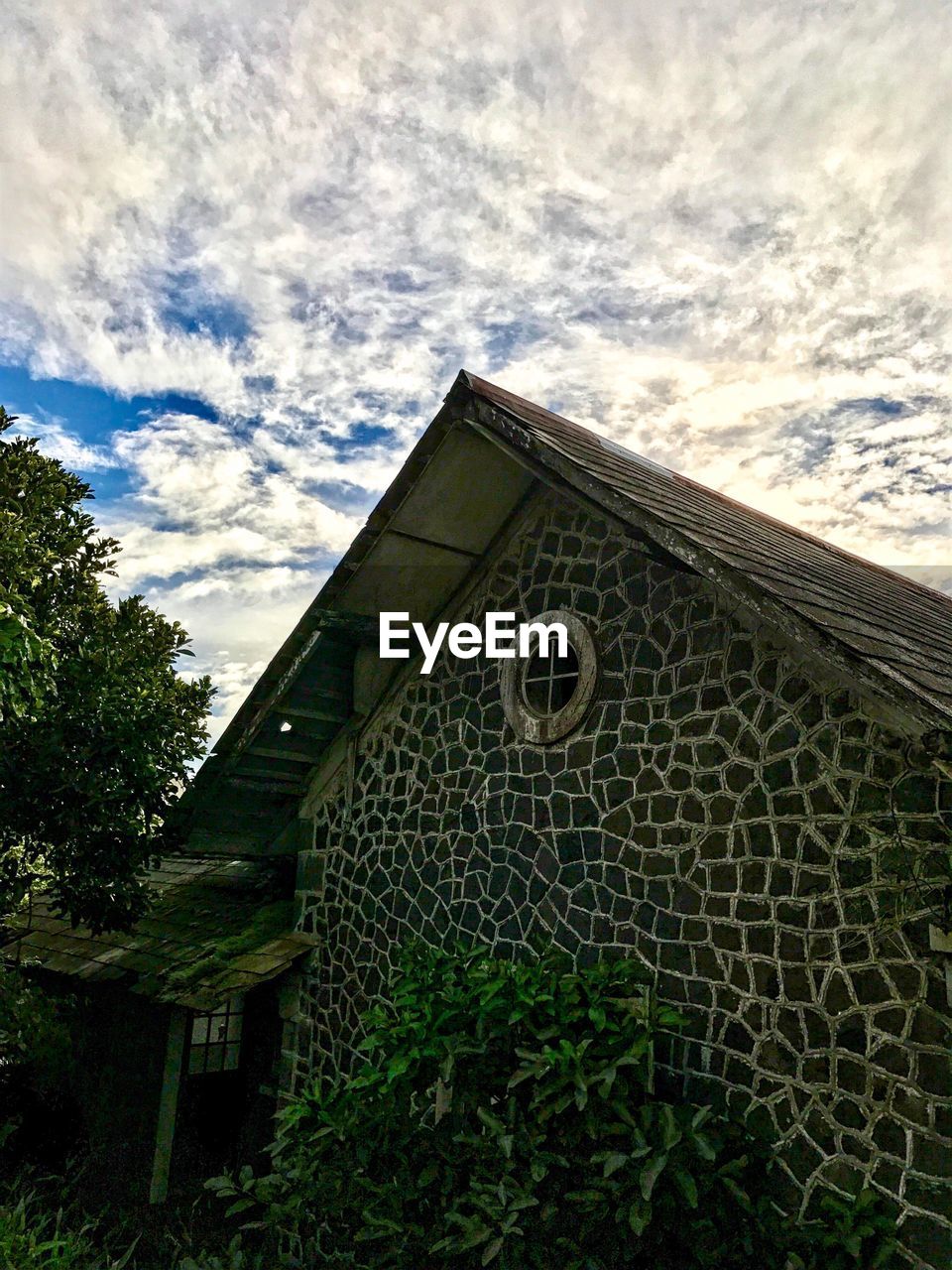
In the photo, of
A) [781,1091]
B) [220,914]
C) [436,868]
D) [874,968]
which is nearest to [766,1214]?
[781,1091]

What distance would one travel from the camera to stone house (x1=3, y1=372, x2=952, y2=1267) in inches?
171

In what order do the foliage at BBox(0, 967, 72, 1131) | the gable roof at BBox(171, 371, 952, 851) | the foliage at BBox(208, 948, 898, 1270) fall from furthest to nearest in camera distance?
the foliage at BBox(0, 967, 72, 1131) → the gable roof at BBox(171, 371, 952, 851) → the foliage at BBox(208, 948, 898, 1270)

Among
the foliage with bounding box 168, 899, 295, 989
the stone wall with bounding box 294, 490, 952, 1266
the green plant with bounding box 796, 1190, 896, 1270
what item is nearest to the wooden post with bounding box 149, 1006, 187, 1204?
the foliage with bounding box 168, 899, 295, 989

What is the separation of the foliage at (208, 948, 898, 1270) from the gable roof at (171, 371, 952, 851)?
2.15 m

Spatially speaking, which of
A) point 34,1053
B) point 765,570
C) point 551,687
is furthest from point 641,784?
point 34,1053

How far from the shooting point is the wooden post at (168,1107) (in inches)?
302

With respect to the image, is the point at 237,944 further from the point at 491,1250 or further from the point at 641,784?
the point at 491,1250

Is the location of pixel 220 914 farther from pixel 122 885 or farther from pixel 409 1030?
pixel 409 1030

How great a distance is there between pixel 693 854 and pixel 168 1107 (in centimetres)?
519

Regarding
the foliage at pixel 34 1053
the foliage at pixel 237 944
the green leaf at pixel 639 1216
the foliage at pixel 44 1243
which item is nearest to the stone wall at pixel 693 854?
the foliage at pixel 237 944

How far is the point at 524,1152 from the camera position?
4.50m

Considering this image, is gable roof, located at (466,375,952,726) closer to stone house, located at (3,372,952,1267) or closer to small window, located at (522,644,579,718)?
stone house, located at (3,372,952,1267)

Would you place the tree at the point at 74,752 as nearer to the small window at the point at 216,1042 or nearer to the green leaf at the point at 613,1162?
the small window at the point at 216,1042

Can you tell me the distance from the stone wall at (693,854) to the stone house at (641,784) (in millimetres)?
15
